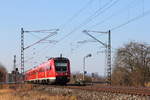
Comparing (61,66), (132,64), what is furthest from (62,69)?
(132,64)

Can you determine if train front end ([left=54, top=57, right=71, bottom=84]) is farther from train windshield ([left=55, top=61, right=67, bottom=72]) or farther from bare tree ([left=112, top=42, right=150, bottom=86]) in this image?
bare tree ([left=112, top=42, right=150, bottom=86])

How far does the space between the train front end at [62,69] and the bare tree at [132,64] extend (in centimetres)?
1789

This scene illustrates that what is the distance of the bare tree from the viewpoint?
63.1 meters

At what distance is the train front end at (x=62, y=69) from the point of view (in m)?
45.8

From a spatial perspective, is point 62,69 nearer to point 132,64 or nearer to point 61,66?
point 61,66

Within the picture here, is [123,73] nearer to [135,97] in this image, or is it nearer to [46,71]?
[46,71]

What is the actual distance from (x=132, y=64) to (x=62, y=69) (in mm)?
23024

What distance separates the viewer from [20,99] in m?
30.3

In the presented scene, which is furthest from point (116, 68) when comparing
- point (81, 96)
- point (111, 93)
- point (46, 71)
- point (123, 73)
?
point (111, 93)

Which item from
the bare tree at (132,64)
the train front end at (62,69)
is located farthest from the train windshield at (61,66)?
the bare tree at (132,64)

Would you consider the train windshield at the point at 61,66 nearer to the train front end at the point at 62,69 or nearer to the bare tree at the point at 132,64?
the train front end at the point at 62,69

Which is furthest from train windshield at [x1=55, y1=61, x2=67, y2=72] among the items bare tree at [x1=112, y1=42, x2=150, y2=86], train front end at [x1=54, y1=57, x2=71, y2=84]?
bare tree at [x1=112, y1=42, x2=150, y2=86]

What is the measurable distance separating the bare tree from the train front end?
17885 mm

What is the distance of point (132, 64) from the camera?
66375mm
